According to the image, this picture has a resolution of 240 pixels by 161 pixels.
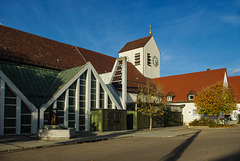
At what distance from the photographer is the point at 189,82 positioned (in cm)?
4103

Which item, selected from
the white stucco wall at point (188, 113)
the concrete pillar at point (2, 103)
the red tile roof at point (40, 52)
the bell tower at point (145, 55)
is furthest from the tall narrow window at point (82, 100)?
the bell tower at point (145, 55)

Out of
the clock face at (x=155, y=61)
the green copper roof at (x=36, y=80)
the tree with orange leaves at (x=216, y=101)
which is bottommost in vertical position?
the tree with orange leaves at (x=216, y=101)

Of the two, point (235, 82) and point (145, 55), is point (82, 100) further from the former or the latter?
point (235, 82)

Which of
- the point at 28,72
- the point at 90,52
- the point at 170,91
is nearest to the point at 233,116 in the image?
the point at 170,91

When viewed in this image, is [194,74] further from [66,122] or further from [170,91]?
[66,122]

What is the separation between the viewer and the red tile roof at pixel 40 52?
22.9m

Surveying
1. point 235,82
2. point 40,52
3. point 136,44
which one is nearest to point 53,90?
point 40,52

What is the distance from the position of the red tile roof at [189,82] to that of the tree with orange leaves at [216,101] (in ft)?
21.6

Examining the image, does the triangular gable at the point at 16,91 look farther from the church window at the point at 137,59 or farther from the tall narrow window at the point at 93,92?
the church window at the point at 137,59

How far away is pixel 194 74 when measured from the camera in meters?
42.5

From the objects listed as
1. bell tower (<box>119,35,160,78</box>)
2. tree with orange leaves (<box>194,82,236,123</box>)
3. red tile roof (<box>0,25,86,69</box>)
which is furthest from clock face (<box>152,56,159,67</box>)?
red tile roof (<box>0,25,86,69</box>)

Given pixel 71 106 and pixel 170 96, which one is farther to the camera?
pixel 170 96

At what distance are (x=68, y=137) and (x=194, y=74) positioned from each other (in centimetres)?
3210

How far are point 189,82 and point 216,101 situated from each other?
11.6 meters
